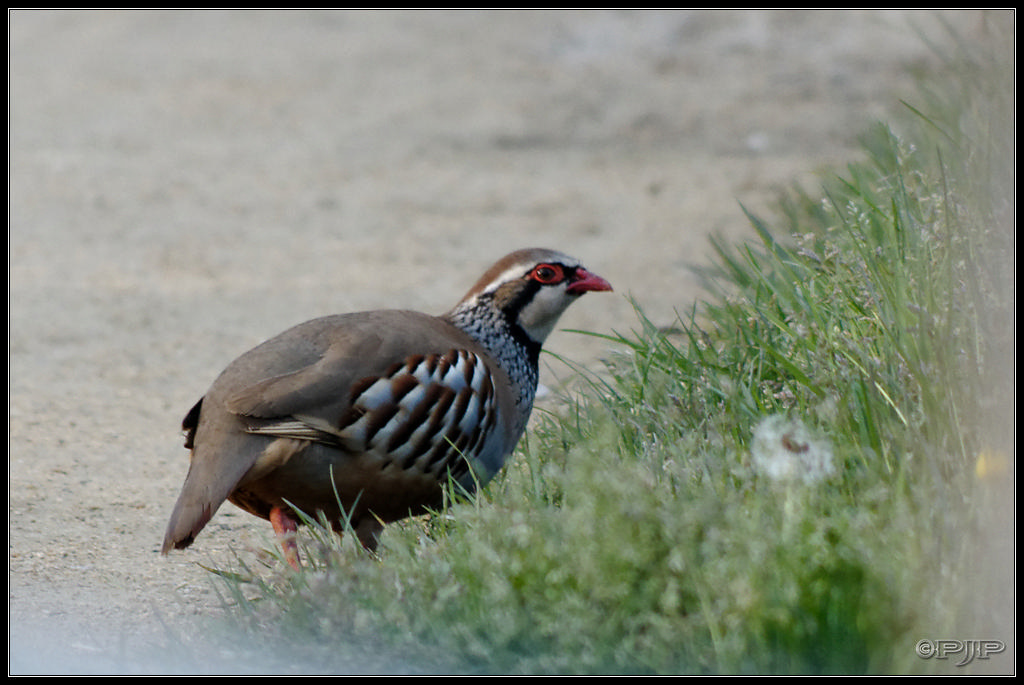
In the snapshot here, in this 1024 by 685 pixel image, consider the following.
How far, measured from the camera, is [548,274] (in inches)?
177

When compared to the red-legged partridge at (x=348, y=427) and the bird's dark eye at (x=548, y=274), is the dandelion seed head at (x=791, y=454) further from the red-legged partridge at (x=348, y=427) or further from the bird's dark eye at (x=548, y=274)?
the bird's dark eye at (x=548, y=274)

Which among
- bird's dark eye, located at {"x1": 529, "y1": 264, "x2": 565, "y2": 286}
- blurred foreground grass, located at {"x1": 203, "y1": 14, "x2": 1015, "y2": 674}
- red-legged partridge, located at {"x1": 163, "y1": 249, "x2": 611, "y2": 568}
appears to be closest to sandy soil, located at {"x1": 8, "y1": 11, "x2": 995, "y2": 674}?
red-legged partridge, located at {"x1": 163, "y1": 249, "x2": 611, "y2": 568}

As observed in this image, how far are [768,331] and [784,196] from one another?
8.30 ft

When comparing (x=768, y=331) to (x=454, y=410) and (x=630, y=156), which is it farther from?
(x=630, y=156)

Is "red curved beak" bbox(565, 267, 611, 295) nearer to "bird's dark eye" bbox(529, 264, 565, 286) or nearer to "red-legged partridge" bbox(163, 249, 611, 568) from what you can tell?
"bird's dark eye" bbox(529, 264, 565, 286)

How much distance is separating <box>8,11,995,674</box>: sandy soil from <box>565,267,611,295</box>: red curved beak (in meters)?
1.33

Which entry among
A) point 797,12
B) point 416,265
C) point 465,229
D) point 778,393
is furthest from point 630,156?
point 778,393

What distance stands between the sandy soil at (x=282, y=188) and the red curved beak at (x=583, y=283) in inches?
52.3

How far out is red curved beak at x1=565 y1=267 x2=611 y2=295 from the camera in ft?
14.8

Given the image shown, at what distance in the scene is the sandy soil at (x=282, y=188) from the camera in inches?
175

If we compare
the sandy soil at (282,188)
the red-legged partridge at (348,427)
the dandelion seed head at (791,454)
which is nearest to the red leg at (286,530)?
the red-legged partridge at (348,427)

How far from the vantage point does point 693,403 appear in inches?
158

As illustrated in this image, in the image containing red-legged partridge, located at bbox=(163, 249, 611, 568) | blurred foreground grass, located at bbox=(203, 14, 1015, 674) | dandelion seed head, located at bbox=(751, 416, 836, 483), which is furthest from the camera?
red-legged partridge, located at bbox=(163, 249, 611, 568)

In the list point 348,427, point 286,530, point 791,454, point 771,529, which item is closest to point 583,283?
point 348,427
